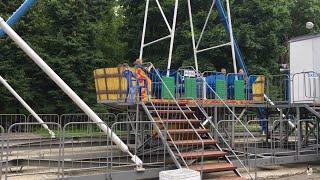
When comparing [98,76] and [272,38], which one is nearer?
[98,76]

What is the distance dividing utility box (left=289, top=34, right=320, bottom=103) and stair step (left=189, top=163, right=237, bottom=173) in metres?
5.34

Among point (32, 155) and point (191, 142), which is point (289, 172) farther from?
point (32, 155)

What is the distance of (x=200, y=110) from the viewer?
14.8 metres

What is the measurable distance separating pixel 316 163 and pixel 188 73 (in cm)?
550

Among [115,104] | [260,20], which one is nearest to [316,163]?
[115,104]

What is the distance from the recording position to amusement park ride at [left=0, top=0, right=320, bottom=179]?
489 inches

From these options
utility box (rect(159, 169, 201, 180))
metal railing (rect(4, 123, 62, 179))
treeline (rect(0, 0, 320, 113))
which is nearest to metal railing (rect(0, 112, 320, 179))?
metal railing (rect(4, 123, 62, 179))

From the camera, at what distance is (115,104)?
14.2 meters

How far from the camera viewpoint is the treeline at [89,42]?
1160 inches

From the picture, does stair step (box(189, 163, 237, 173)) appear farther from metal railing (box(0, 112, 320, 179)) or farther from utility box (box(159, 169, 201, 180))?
utility box (box(159, 169, 201, 180))

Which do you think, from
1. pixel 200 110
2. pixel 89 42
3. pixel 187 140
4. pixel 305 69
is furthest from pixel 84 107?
pixel 89 42

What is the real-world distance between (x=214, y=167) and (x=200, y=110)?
3132 millimetres

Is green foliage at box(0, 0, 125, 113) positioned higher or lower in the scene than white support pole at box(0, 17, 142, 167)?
higher

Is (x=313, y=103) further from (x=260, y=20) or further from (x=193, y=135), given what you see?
(x=260, y=20)
